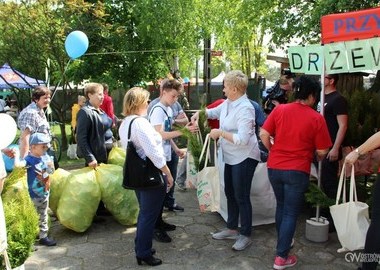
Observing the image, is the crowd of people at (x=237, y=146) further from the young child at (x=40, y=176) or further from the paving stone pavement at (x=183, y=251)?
the paving stone pavement at (x=183, y=251)

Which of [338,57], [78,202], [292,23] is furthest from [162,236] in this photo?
[292,23]

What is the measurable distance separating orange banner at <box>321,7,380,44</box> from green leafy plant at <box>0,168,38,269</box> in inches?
113

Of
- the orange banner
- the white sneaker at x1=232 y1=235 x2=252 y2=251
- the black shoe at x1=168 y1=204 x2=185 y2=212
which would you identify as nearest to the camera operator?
the orange banner

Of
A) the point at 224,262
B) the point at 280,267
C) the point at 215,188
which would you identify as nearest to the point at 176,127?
the point at 215,188

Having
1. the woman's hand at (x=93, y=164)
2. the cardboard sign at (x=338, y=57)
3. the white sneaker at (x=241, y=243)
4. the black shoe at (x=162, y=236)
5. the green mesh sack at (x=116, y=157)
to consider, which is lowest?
the black shoe at (x=162, y=236)

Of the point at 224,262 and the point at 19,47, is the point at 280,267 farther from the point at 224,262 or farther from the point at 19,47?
the point at 19,47

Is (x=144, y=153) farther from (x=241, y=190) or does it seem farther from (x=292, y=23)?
(x=292, y=23)

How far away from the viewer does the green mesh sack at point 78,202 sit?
3936mm

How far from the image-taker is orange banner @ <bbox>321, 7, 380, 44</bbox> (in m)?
3.20

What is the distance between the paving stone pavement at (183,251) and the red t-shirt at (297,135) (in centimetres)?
96

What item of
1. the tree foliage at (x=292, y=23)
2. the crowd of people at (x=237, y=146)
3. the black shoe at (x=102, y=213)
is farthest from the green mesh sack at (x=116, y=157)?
the tree foliage at (x=292, y=23)

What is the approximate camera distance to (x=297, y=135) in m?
3.04

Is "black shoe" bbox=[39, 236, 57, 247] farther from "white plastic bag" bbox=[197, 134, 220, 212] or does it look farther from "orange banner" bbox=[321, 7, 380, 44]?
"orange banner" bbox=[321, 7, 380, 44]

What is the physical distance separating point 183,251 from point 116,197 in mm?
978
